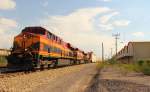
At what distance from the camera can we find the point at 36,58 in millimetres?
26922

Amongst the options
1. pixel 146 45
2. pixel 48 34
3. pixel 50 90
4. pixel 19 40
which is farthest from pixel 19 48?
pixel 146 45

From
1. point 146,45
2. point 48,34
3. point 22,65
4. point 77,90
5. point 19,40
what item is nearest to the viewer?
point 77,90

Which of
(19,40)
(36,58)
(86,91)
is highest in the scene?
(19,40)

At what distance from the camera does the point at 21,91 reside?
14.1 metres

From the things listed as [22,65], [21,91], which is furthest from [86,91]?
[22,65]

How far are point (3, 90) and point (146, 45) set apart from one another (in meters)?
68.5

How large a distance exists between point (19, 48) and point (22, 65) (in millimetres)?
2273

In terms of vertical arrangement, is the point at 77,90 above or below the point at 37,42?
below

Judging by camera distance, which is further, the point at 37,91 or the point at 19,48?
the point at 19,48

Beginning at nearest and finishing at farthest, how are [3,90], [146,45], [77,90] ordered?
1. [3,90]
2. [77,90]
3. [146,45]

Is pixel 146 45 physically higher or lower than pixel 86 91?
higher

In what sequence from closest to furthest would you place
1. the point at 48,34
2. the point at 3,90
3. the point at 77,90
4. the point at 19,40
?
the point at 3,90 → the point at 77,90 → the point at 19,40 → the point at 48,34

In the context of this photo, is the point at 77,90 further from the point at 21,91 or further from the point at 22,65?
the point at 22,65

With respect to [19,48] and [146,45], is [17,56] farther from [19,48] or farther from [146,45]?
[146,45]
